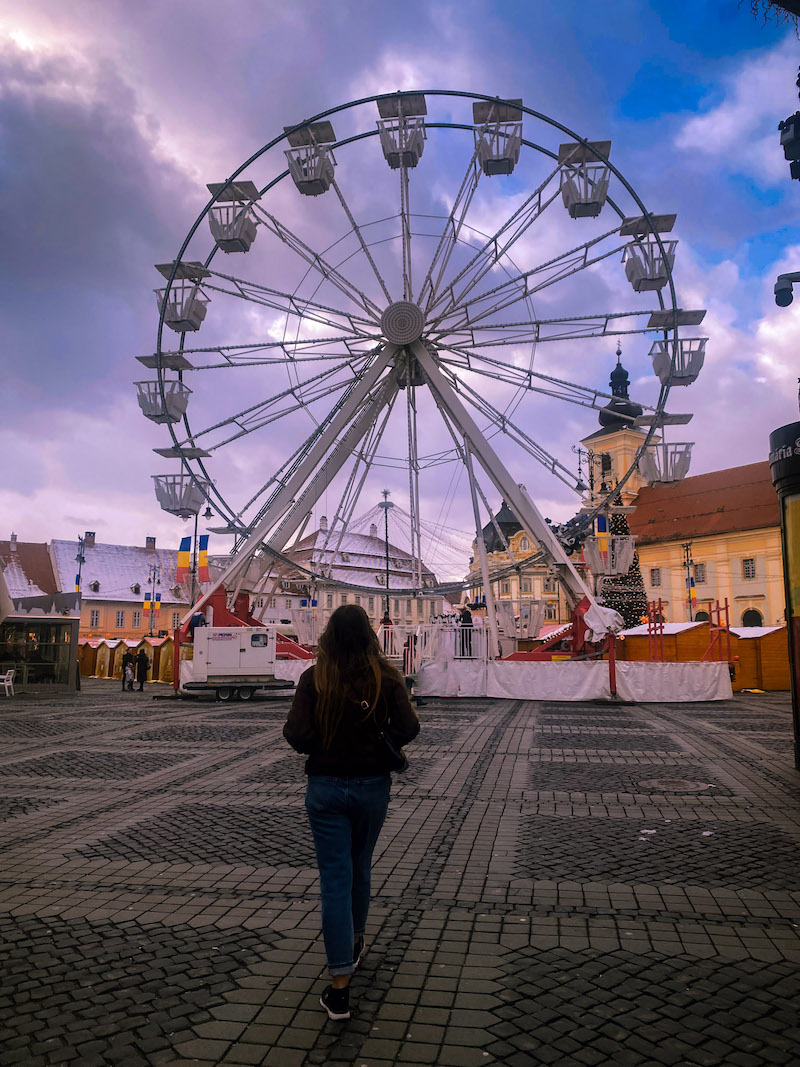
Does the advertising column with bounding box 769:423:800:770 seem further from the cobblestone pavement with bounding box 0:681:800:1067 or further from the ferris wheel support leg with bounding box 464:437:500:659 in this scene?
the ferris wheel support leg with bounding box 464:437:500:659

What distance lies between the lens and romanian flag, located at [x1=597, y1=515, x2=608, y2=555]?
972 inches

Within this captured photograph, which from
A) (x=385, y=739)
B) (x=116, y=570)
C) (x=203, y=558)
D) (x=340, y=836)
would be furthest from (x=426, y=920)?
(x=116, y=570)

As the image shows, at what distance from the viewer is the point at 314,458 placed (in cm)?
2370

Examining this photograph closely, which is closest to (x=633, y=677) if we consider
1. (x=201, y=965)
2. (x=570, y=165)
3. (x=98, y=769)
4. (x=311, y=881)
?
(x=570, y=165)

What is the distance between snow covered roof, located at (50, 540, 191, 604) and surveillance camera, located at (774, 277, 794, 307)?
219 ft

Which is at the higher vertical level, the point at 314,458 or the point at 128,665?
the point at 314,458

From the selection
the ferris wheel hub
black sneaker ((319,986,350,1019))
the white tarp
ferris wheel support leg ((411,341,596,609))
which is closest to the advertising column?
black sneaker ((319,986,350,1019))

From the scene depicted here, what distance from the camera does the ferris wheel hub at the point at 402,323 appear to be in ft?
76.8

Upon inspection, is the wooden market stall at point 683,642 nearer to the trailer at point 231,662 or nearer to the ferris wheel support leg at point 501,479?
the ferris wheel support leg at point 501,479

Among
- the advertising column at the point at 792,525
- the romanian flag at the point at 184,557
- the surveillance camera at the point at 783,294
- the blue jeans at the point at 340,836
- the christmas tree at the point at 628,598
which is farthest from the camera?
the christmas tree at the point at 628,598

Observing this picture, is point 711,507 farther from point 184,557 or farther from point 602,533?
point 184,557

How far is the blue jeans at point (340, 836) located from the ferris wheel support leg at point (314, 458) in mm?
20406

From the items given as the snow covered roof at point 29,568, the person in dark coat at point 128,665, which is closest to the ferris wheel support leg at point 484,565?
the person in dark coat at point 128,665

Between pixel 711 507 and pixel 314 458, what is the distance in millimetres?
53258
